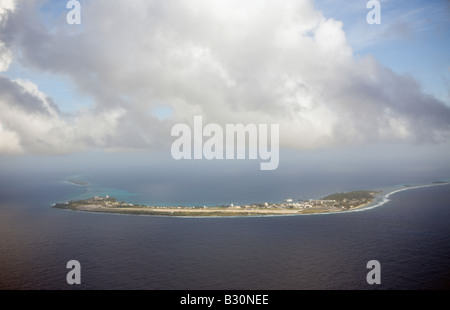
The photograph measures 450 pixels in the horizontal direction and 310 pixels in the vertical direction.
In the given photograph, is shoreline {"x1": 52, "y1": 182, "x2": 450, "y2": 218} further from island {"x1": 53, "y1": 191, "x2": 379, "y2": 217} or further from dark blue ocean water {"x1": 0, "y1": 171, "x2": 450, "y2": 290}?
dark blue ocean water {"x1": 0, "y1": 171, "x2": 450, "y2": 290}

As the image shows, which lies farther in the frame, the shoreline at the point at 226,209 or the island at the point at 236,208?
the island at the point at 236,208

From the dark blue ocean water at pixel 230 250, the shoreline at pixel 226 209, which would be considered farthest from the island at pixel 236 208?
the dark blue ocean water at pixel 230 250

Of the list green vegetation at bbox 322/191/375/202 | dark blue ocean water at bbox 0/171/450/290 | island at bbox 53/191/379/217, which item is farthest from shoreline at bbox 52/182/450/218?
dark blue ocean water at bbox 0/171/450/290

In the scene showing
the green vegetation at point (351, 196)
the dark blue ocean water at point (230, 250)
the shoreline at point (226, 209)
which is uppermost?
the green vegetation at point (351, 196)

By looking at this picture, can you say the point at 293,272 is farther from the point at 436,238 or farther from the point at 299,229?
the point at 436,238

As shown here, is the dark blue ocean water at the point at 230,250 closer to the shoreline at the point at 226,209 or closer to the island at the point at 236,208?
the shoreline at the point at 226,209
